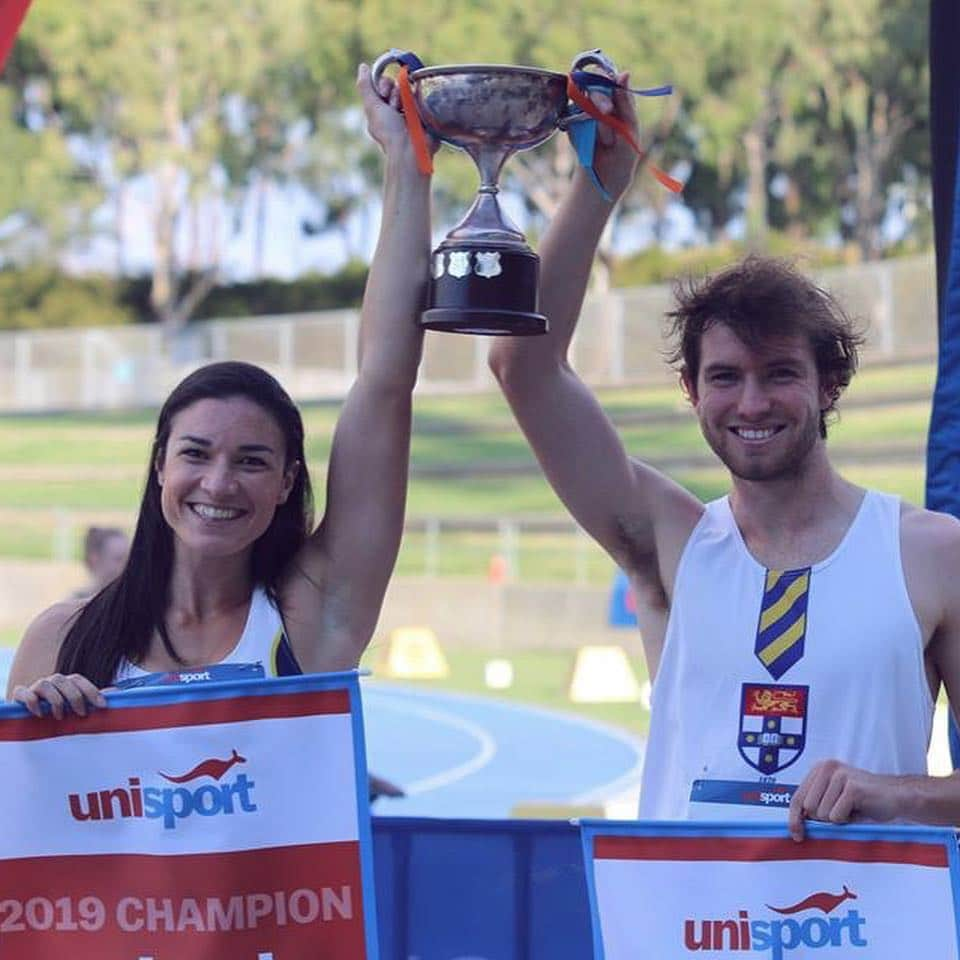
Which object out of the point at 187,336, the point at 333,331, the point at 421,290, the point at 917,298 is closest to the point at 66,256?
the point at 187,336

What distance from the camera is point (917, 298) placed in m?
32.1

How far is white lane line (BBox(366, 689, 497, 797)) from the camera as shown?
11.8 m

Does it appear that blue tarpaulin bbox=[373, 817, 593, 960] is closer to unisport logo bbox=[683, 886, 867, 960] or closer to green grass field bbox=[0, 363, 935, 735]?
unisport logo bbox=[683, 886, 867, 960]

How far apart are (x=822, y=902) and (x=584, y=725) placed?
11.5 meters

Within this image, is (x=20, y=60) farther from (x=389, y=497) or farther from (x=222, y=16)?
(x=389, y=497)

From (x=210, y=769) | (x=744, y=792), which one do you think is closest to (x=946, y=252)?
(x=744, y=792)

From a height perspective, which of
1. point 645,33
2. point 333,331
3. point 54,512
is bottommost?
point 54,512

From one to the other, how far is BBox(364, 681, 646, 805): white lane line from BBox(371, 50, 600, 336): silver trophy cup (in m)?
5.81

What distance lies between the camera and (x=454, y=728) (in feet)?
48.2

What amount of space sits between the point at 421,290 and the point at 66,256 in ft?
129

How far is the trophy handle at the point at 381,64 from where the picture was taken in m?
3.26

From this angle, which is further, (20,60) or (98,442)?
(20,60)

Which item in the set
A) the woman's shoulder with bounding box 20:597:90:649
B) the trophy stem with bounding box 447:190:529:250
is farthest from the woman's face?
the trophy stem with bounding box 447:190:529:250

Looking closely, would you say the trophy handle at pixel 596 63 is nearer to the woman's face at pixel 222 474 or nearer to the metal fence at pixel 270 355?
the woman's face at pixel 222 474
